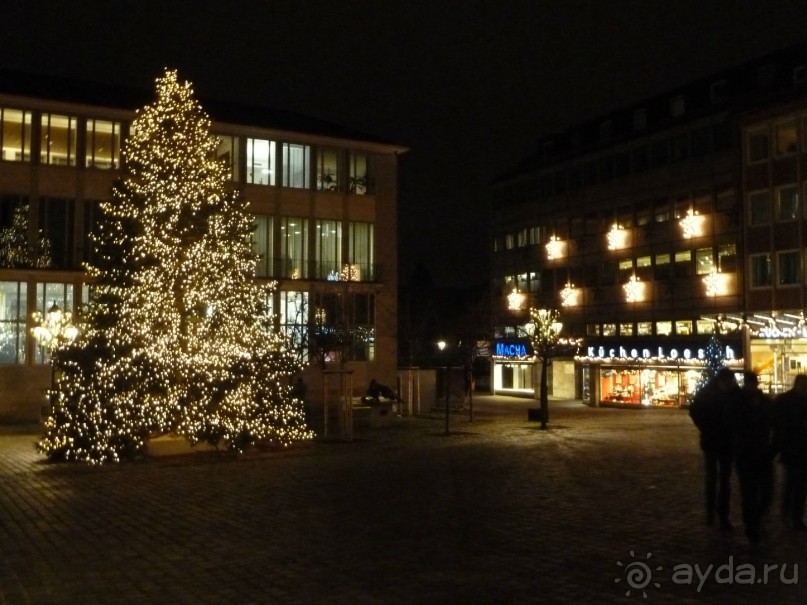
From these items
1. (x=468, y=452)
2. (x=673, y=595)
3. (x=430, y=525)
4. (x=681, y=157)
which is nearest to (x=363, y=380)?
(x=681, y=157)

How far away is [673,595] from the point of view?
882 cm

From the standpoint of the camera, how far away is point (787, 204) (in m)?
46.1

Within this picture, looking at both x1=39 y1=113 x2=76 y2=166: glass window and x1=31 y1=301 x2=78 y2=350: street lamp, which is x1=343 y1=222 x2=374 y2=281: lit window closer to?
x1=39 y1=113 x2=76 y2=166: glass window

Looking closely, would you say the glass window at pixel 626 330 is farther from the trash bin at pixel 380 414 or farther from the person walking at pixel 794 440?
the person walking at pixel 794 440

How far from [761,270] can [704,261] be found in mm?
3873

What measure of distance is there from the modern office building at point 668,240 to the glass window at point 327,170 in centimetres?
1541

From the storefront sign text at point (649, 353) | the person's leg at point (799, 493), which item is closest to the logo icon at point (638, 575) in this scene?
the person's leg at point (799, 493)

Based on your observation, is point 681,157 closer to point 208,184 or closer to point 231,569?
point 208,184

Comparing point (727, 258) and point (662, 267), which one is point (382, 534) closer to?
point (727, 258)

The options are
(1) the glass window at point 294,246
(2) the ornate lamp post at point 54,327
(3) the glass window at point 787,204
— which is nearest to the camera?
(2) the ornate lamp post at point 54,327

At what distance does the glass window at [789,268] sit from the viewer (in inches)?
1788

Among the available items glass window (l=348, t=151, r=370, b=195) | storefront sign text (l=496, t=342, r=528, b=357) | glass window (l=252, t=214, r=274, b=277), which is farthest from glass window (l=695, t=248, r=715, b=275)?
glass window (l=252, t=214, r=274, b=277)

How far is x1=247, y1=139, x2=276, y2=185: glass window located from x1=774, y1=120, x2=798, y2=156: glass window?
73.9ft

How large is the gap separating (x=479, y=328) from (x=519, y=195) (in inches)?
386
